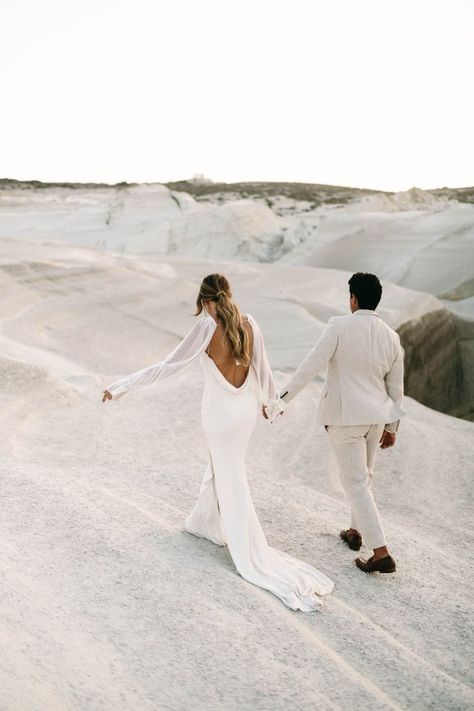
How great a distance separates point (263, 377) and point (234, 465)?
0.41m

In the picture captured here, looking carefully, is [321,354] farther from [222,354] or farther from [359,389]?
[222,354]

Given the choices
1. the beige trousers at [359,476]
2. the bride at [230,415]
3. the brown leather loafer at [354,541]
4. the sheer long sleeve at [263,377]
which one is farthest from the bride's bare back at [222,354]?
the brown leather loafer at [354,541]

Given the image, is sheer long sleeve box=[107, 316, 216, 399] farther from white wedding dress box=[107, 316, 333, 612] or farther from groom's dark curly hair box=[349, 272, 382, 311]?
groom's dark curly hair box=[349, 272, 382, 311]

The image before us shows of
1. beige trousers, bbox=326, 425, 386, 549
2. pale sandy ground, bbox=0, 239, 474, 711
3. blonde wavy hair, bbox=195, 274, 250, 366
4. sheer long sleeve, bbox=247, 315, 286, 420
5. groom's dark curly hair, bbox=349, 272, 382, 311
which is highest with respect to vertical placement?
groom's dark curly hair, bbox=349, 272, 382, 311

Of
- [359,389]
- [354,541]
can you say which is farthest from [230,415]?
[354,541]

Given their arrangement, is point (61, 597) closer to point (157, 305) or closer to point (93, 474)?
point (93, 474)

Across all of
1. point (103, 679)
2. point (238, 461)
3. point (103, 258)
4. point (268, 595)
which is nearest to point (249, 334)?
point (238, 461)

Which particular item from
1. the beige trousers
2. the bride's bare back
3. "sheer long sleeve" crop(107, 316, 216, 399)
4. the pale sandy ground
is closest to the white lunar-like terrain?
the pale sandy ground

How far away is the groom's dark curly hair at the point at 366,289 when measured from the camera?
10.3 ft

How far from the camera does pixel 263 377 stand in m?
3.13

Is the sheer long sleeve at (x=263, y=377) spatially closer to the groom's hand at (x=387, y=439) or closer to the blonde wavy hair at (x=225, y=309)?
the blonde wavy hair at (x=225, y=309)

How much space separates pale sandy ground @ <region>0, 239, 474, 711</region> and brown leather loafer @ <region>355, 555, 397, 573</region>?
5 cm

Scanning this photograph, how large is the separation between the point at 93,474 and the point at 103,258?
664 cm

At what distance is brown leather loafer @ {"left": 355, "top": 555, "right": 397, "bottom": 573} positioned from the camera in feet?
10.2
